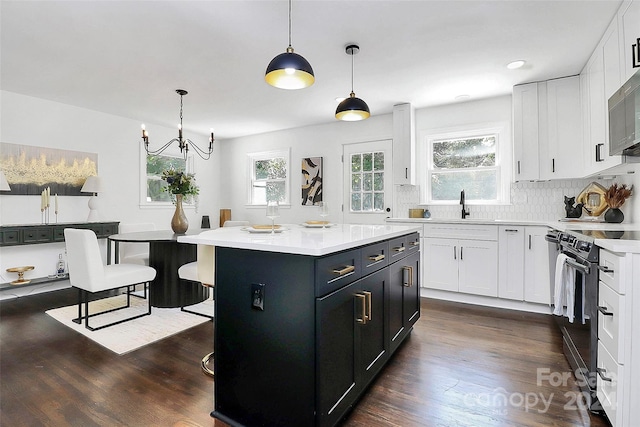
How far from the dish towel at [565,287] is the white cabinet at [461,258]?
5.60ft

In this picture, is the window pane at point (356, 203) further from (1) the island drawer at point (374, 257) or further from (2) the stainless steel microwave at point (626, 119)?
(2) the stainless steel microwave at point (626, 119)

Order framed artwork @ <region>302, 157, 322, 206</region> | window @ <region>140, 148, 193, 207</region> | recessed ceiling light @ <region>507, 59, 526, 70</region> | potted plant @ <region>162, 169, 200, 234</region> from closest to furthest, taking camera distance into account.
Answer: recessed ceiling light @ <region>507, 59, 526, 70</region> → potted plant @ <region>162, 169, 200, 234</region> → window @ <region>140, 148, 193, 207</region> → framed artwork @ <region>302, 157, 322, 206</region>

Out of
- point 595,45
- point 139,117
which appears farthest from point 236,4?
point 139,117

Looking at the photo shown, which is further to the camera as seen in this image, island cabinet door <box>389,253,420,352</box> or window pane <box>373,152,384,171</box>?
window pane <box>373,152,384,171</box>

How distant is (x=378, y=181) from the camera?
5219 mm

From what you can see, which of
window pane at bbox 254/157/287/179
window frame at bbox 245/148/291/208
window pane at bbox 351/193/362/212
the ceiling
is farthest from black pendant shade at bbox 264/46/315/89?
window pane at bbox 254/157/287/179

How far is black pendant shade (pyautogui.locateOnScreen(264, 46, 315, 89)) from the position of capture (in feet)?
6.49

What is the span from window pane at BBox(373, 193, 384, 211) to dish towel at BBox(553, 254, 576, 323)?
124 inches

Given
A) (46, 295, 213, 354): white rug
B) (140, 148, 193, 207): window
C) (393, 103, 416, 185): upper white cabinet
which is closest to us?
(46, 295, 213, 354): white rug

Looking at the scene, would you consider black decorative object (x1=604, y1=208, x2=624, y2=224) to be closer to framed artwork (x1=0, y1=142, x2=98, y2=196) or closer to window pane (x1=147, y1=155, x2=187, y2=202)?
window pane (x1=147, y1=155, x2=187, y2=202)

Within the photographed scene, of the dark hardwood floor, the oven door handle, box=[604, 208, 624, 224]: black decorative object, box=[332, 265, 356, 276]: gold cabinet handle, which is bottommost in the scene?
the dark hardwood floor

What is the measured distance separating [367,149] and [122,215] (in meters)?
4.08

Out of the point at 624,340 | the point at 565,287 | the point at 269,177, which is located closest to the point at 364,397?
the point at 624,340

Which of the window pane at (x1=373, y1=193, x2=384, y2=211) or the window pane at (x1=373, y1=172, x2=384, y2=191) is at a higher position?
the window pane at (x1=373, y1=172, x2=384, y2=191)
